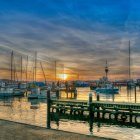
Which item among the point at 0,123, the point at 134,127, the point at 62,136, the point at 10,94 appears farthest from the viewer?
the point at 10,94

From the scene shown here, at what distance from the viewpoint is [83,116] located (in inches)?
1201

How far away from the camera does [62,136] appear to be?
12.4 meters

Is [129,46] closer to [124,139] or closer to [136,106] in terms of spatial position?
[136,106]

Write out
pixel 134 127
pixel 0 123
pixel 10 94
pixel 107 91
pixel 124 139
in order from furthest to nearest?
pixel 107 91 → pixel 10 94 → pixel 134 127 → pixel 124 139 → pixel 0 123

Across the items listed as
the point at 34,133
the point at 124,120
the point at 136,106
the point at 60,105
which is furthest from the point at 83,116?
the point at 34,133

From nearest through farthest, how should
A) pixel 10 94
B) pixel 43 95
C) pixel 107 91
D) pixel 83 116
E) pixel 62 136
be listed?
pixel 62 136, pixel 83 116, pixel 43 95, pixel 10 94, pixel 107 91

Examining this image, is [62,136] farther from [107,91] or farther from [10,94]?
[107,91]

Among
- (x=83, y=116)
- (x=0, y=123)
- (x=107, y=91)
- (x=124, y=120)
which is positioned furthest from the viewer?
(x=107, y=91)

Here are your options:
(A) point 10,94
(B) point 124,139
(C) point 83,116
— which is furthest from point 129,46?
(B) point 124,139

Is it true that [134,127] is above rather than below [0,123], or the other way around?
below

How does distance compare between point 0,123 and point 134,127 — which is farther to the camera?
point 134,127

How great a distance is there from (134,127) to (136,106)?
223cm

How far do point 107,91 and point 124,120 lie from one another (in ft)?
291

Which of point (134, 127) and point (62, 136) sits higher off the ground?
point (62, 136)
